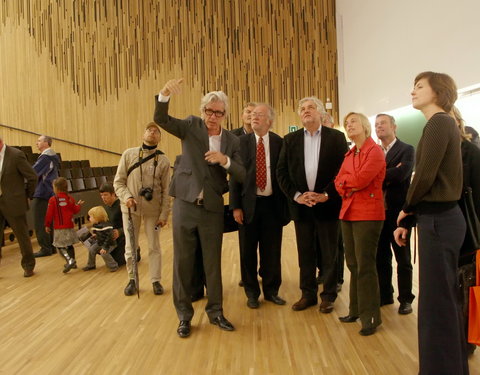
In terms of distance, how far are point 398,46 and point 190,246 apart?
4815 millimetres

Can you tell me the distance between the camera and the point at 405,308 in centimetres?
274

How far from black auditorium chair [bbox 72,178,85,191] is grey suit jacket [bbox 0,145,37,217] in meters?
2.59

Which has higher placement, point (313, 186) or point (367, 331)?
point (313, 186)

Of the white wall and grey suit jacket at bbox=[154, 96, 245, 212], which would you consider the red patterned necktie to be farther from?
the white wall

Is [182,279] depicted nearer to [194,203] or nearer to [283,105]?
[194,203]

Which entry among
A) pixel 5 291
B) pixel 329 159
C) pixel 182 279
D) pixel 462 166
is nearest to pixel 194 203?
pixel 182 279

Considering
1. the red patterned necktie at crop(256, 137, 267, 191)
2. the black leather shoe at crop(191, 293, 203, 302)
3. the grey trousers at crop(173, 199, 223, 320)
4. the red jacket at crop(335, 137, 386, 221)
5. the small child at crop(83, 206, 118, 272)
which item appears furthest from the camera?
the small child at crop(83, 206, 118, 272)

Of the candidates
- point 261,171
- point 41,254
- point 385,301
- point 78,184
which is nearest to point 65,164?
point 78,184

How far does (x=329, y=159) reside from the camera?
280 cm

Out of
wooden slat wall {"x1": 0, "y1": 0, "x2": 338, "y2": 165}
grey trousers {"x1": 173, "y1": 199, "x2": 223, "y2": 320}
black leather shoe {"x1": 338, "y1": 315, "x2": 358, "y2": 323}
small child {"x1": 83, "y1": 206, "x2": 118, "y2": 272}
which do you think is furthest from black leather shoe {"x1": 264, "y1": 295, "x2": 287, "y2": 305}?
wooden slat wall {"x1": 0, "y1": 0, "x2": 338, "y2": 165}

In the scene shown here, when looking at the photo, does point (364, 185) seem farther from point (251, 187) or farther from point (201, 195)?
point (201, 195)

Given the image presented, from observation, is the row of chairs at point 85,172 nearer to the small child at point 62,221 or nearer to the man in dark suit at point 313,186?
the small child at point 62,221

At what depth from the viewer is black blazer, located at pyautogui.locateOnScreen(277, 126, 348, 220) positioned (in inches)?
108

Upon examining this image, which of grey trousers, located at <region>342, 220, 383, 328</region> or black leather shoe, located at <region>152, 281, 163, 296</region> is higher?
grey trousers, located at <region>342, 220, 383, 328</region>
